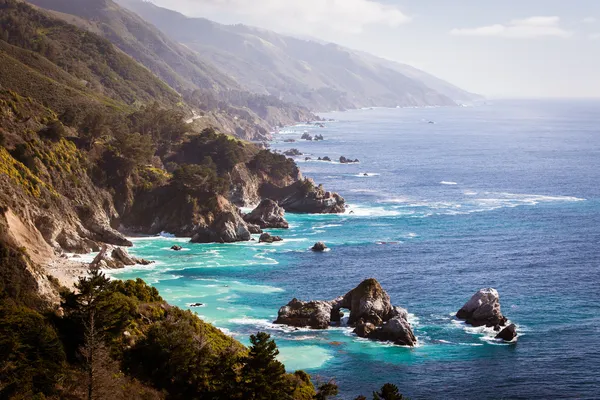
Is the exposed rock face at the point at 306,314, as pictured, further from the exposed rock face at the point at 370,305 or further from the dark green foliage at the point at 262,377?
the dark green foliage at the point at 262,377

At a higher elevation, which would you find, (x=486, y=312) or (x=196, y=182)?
(x=196, y=182)

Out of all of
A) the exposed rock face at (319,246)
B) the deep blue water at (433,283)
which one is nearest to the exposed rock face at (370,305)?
the deep blue water at (433,283)

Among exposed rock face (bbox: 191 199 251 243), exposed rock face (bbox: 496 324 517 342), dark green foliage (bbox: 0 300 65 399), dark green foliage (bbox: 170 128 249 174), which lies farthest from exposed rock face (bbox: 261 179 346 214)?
dark green foliage (bbox: 0 300 65 399)

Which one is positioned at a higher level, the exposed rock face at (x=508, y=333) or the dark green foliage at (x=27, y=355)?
the dark green foliage at (x=27, y=355)

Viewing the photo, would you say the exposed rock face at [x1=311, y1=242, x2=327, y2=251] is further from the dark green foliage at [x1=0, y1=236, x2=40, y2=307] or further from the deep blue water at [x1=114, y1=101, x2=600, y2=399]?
the dark green foliage at [x1=0, y1=236, x2=40, y2=307]

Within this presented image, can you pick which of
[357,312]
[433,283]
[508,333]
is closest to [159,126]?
[433,283]

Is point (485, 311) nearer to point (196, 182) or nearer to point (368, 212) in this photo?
point (196, 182)
